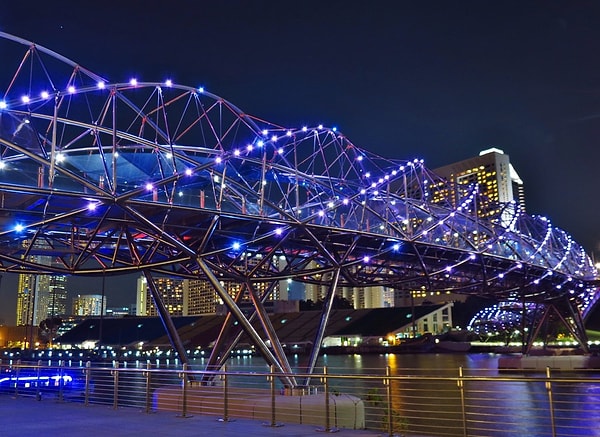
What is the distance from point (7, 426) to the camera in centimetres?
1557

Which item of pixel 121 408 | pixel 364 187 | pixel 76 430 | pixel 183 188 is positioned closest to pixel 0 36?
pixel 183 188

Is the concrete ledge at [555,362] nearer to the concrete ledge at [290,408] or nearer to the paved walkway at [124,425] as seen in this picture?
the concrete ledge at [290,408]

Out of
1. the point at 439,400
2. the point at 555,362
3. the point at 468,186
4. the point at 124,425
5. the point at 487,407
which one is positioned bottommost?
the point at 439,400

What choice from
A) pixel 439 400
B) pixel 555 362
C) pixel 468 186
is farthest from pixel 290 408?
pixel 555 362

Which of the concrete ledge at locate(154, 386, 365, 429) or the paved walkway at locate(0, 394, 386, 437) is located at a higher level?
the paved walkway at locate(0, 394, 386, 437)

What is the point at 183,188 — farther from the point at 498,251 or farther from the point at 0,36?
the point at 498,251

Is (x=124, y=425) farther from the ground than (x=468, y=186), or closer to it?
closer to it

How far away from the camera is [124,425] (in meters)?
15.6

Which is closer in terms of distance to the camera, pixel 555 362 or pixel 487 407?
pixel 487 407

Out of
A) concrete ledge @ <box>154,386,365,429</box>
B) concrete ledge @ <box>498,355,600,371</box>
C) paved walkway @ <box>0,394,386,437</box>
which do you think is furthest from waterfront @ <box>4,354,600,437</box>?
concrete ledge @ <box>498,355,600,371</box>

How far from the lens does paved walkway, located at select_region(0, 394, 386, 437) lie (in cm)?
1426

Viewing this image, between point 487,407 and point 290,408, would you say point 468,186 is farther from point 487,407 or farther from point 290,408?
point 487,407

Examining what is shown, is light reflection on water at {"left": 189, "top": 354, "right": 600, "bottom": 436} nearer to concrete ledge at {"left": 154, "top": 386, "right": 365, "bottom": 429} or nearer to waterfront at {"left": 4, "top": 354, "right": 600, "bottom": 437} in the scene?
waterfront at {"left": 4, "top": 354, "right": 600, "bottom": 437}

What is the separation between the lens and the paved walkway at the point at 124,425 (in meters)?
14.3
